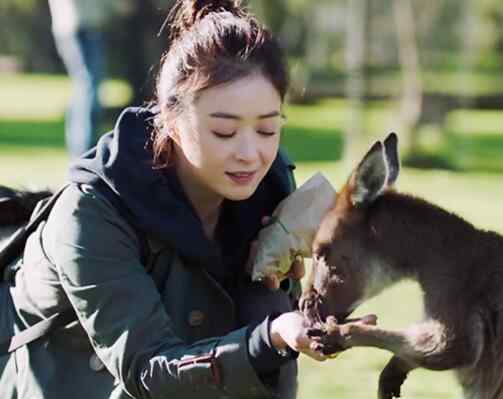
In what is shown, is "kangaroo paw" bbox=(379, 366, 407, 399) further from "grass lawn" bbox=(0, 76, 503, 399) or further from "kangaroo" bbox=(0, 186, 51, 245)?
"kangaroo" bbox=(0, 186, 51, 245)

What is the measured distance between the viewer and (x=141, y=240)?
3232mm

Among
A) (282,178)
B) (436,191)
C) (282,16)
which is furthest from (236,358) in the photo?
(282,16)

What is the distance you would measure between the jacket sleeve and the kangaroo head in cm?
44

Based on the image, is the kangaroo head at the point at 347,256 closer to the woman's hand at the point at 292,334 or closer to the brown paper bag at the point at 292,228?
the brown paper bag at the point at 292,228

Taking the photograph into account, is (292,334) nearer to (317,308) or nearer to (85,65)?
(317,308)

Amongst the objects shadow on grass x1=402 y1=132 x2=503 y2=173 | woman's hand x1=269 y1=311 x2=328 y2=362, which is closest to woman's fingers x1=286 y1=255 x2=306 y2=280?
woman's hand x1=269 y1=311 x2=328 y2=362

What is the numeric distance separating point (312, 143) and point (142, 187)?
1051 cm

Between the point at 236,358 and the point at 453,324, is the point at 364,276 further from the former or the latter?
the point at 236,358

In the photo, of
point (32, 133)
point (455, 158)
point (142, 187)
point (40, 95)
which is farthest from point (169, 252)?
point (40, 95)

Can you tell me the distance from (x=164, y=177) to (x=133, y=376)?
523 millimetres

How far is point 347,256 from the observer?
344 centimetres

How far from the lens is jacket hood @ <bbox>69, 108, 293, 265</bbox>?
319cm

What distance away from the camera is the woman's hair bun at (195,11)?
137 inches

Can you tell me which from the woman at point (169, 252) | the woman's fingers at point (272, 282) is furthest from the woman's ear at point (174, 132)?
the woman's fingers at point (272, 282)
